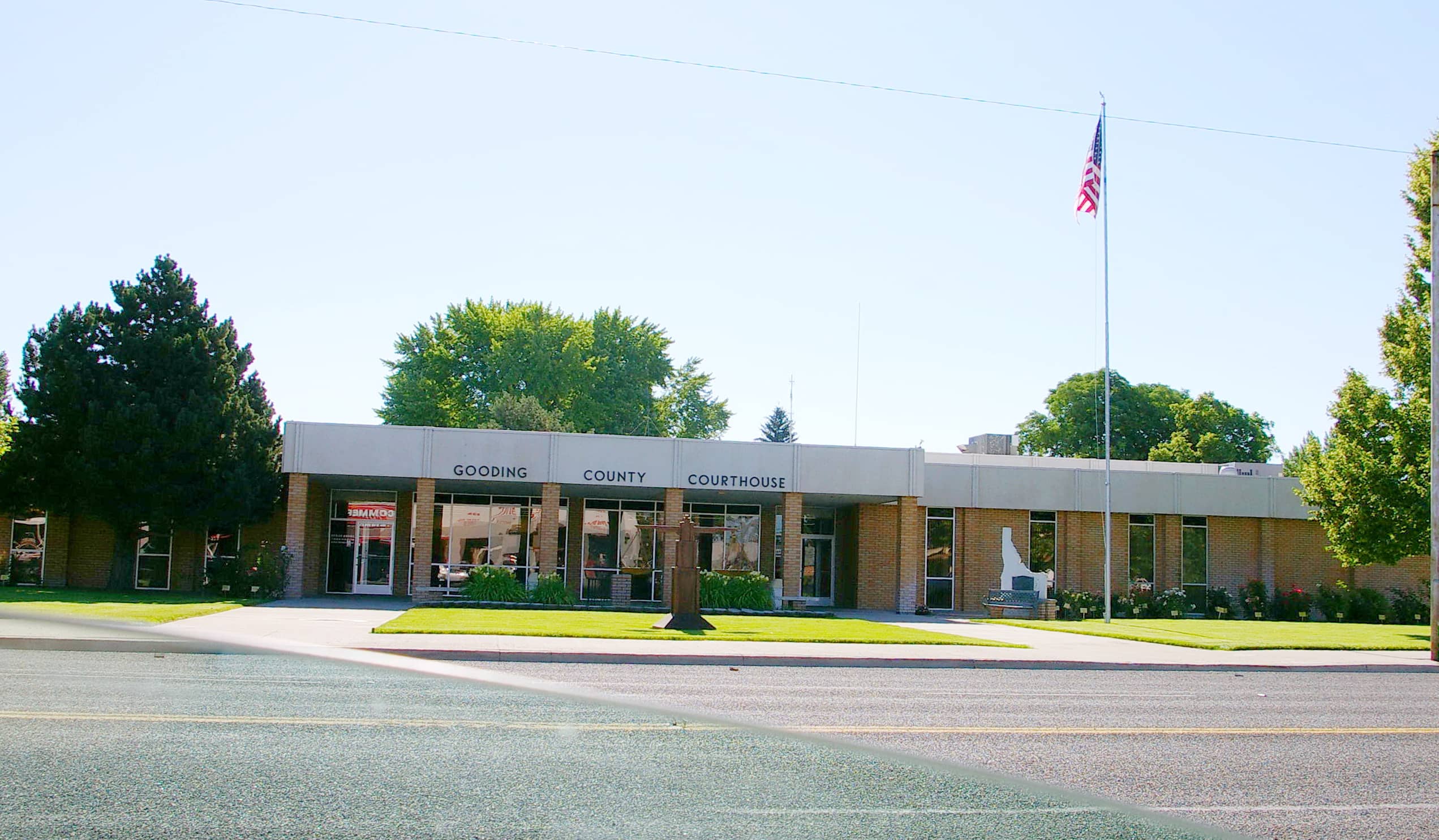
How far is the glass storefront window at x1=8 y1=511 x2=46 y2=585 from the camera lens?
33.9 meters

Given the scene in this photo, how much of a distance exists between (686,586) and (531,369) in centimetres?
4105

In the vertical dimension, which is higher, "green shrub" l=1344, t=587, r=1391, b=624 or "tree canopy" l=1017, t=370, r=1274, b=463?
"tree canopy" l=1017, t=370, r=1274, b=463

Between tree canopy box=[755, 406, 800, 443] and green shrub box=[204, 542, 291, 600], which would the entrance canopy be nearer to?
green shrub box=[204, 542, 291, 600]

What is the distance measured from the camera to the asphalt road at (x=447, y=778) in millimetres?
6574

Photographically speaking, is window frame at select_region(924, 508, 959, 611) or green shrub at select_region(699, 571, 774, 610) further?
window frame at select_region(924, 508, 959, 611)

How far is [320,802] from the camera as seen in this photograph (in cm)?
696

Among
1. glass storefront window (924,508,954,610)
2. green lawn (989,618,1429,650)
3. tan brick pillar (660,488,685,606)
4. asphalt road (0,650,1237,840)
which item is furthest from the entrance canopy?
asphalt road (0,650,1237,840)

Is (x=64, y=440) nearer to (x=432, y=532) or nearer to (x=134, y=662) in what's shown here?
(x=432, y=532)

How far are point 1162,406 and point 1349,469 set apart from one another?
47.2 metres

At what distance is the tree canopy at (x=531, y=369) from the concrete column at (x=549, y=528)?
2616 centimetres

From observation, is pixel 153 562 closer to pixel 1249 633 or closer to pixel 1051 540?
pixel 1051 540

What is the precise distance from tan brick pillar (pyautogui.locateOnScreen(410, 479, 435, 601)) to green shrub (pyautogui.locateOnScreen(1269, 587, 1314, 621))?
25348mm

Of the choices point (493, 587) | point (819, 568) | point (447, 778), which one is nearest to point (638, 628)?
point (493, 587)

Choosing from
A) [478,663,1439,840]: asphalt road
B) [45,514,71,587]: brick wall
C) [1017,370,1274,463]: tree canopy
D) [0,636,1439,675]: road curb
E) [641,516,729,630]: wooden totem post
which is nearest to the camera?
[478,663,1439,840]: asphalt road
